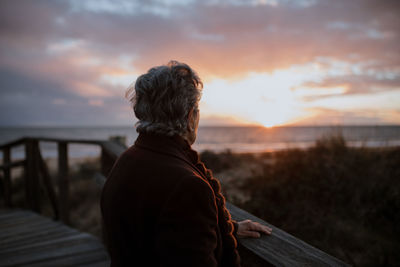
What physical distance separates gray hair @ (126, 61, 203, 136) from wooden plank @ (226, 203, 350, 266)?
1.97 feet

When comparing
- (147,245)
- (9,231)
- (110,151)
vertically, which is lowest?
(9,231)

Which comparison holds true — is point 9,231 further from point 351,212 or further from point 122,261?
point 351,212

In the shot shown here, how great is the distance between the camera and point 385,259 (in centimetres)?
261

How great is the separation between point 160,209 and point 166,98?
472mm

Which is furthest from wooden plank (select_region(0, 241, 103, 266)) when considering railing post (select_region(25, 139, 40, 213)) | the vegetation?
railing post (select_region(25, 139, 40, 213))

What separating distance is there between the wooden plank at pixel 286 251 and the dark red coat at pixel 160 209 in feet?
0.49

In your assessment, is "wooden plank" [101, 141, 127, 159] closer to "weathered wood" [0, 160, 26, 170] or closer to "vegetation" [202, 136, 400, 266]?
"vegetation" [202, 136, 400, 266]

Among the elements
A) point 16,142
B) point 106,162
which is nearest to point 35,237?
point 106,162

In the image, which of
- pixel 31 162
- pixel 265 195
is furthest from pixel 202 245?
pixel 31 162

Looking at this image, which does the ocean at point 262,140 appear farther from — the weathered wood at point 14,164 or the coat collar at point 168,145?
the weathered wood at point 14,164

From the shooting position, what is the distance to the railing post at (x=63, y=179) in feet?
12.6

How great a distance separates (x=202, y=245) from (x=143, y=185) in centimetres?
32

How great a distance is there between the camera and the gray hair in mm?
1098

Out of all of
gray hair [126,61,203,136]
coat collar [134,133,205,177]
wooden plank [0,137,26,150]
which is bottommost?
wooden plank [0,137,26,150]
